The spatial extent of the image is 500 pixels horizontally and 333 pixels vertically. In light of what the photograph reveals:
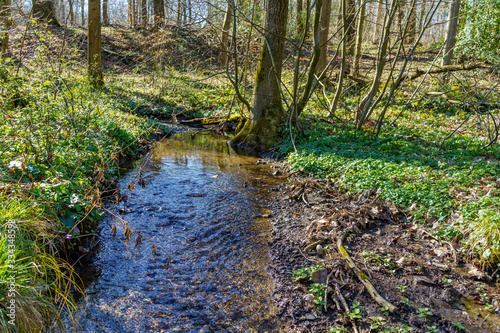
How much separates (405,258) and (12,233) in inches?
171

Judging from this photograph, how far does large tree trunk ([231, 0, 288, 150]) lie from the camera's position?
29.0 feet

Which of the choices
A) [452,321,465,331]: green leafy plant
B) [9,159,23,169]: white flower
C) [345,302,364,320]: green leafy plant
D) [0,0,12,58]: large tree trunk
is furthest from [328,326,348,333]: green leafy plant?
[0,0,12,58]: large tree trunk

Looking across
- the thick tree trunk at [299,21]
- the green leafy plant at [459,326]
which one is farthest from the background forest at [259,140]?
the thick tree trunk at [299,21]

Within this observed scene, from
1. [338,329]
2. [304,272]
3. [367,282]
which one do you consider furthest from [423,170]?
[338,329]

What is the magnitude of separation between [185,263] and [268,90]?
6409 millimetres

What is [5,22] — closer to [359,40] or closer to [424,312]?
[424,312]

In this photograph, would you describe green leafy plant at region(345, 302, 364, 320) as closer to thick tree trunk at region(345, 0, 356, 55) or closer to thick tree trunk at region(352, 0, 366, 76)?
thick tree trunk at region(345, 0, 356, 55)

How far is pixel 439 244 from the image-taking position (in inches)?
169

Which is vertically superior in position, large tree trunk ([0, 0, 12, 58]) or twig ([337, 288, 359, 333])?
large tree trunk ([0, 0, 12, 58])

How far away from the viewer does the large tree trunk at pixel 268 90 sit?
885 cm

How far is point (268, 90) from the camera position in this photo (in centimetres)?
938

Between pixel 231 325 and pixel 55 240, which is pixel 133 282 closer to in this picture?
pixel 55 240

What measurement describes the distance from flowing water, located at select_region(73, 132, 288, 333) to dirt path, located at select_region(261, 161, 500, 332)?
332 mm

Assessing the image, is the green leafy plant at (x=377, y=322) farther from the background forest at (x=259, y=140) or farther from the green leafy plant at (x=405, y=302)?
the background forest at (x=259, y=140)
